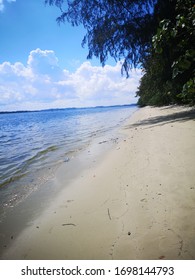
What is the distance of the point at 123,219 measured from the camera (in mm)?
3191

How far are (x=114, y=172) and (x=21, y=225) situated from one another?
273cm

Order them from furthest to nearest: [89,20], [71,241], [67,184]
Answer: [89,20]
[67,184]
[71,241]

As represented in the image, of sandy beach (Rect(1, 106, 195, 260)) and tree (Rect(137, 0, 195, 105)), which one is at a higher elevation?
tree (Rect(137, 0, 195, 105))

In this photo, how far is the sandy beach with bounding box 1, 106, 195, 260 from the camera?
2.53 m

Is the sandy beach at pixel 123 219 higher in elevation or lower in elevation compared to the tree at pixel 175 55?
lower

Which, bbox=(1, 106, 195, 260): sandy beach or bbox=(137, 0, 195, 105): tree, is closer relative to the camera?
bbox=(137, 0, 195, 105): tree

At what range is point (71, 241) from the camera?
2.90m

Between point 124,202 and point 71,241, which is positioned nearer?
point 71,241

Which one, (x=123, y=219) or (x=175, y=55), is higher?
(x=175, y=55)

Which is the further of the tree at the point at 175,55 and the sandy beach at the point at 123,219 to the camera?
the sandy beach at the point at 123,219

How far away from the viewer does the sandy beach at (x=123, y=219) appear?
8.30 feet

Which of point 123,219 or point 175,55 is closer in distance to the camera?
point 123,219
